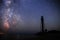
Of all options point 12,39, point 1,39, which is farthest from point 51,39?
point 1,39

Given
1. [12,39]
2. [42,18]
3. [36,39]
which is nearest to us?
[36,39]

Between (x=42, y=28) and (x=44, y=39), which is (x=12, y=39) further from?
(x=42, y=28)

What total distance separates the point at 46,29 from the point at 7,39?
4.59 metres

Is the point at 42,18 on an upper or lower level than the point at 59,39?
upper

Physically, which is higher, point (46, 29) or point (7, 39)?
point (46, 29)

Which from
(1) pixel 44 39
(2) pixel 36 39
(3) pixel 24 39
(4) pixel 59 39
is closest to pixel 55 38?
(4) pixel 59 39

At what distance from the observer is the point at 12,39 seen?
8742 millimetres

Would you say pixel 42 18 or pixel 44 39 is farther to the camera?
pixel 42 18

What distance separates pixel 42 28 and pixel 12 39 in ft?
13.8

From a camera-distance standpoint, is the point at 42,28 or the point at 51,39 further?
the point at 42,28

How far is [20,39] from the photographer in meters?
8.49

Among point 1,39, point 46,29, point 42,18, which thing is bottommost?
point 1,39

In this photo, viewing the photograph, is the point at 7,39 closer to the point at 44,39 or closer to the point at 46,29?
the point at 44,39

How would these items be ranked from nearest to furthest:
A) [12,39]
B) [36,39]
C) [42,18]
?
[36,39] → [12,39] → [42,18]
